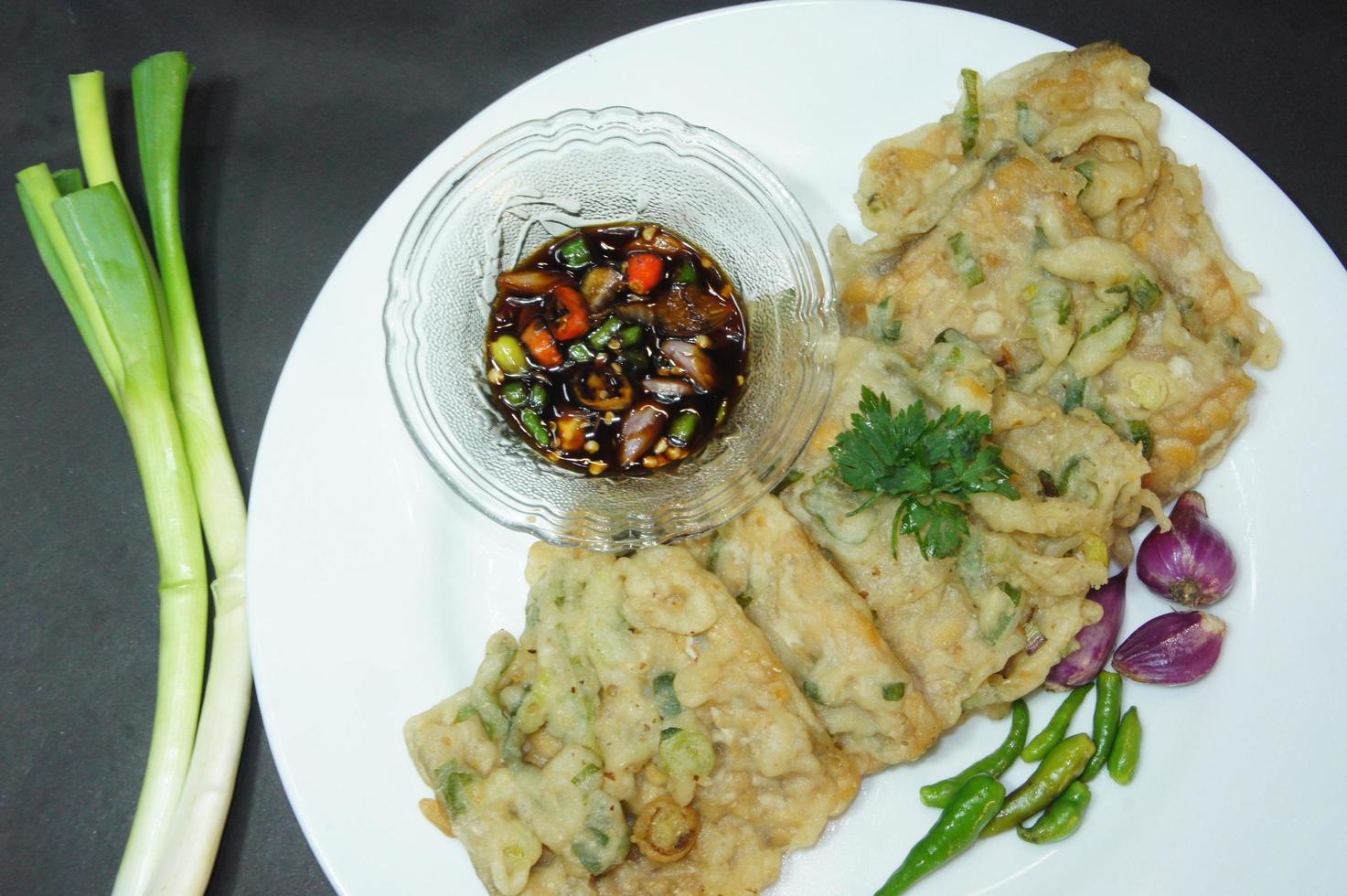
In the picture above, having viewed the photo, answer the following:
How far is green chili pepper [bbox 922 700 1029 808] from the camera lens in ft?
15.1

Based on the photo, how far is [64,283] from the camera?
5574 mm

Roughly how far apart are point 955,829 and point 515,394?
258cm

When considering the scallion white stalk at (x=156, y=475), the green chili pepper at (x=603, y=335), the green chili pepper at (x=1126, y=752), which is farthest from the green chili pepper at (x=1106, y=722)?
the scallion white stalk at (x=156, y=475)

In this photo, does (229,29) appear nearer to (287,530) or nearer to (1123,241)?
(287,530)

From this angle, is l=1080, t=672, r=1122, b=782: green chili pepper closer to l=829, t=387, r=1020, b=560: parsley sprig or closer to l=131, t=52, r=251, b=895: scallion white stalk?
l=829, t=387, r=1020, b=560: parsley sprig

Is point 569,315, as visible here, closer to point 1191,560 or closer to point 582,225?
point 582,225

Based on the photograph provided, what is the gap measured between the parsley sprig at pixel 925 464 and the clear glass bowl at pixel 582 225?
11.1 inches

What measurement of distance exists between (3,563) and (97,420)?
881mm

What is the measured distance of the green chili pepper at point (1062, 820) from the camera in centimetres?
454

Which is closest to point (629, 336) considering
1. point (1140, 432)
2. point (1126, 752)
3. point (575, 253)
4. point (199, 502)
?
point (575, 253)

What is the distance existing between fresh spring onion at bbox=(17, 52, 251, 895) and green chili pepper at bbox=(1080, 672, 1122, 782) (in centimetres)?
390

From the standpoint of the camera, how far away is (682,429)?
15.2 ft

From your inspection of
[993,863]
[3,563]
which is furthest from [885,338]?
[3,563]

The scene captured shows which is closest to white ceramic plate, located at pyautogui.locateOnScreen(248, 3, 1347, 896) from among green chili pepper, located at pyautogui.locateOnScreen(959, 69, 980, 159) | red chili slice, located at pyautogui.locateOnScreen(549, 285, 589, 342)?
green chili pepper, located at pyautogui.locateOnScreen(959, 69, 980, 159)
